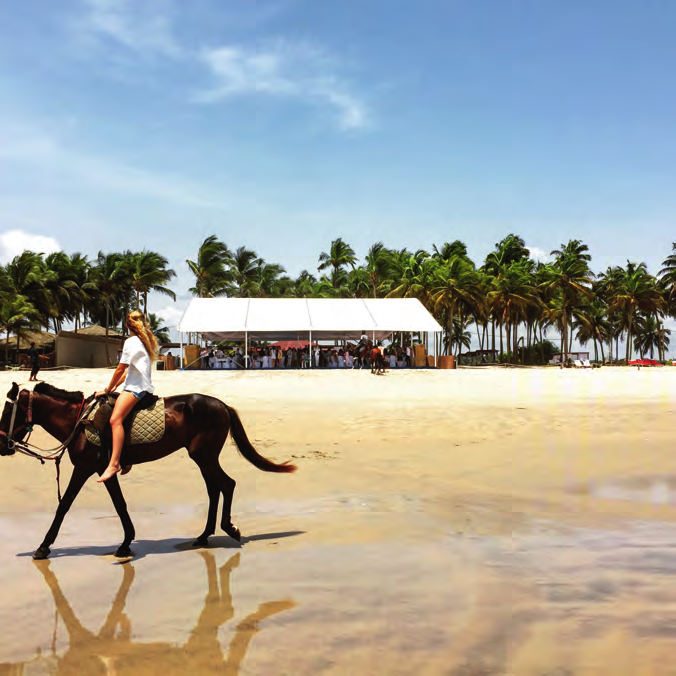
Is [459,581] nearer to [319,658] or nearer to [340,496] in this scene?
[319,658]

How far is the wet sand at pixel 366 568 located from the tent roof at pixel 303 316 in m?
27.8

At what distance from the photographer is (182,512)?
6766mm

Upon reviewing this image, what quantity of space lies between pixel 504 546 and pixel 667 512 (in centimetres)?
209

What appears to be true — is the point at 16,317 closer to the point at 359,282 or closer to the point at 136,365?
the point at 359,282

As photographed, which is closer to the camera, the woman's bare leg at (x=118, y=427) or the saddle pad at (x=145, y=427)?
the woman's bare leg at (x=118, y=427)

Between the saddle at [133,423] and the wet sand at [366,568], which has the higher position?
the saddle at [133,423]

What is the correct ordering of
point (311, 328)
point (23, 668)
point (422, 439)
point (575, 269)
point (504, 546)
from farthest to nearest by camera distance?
1. point (575, 269)
2. point (311, 328)
3. point (422, 439)
4. point (504, 546)
5. point (23, 668)

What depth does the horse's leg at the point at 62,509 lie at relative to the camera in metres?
5.15

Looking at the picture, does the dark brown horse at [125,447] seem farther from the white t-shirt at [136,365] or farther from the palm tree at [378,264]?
the palm tree at [378,264]

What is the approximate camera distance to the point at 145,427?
551 cm

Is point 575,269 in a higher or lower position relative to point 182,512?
higher

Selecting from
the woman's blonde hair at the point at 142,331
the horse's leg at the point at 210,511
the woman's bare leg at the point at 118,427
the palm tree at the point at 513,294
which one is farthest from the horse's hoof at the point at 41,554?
the palm tree at the point at 513,294

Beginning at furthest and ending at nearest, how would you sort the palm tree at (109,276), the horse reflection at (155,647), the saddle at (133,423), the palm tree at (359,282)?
1. the palm tree at (359,282)
2. the palm tree at (109,276)
3. the saddle at (133,423)
4. the horse reflection at (155,647)

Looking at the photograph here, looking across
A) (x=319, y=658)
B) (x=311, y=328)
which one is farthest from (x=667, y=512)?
(x=311, y=328)
